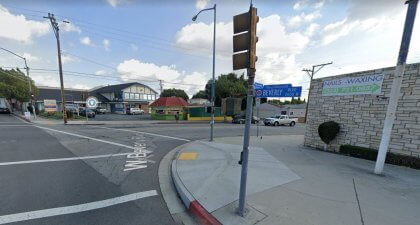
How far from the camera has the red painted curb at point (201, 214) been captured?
9.78 ft

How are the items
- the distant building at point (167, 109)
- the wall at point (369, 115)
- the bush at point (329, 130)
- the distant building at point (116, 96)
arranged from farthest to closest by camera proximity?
the distant building at point (116, 96), the distant building at point (167, 109), the bush at point (329, 130), the wall at point (369, 115)

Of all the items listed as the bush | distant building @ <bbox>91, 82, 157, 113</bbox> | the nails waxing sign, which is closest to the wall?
the nails waxing sign

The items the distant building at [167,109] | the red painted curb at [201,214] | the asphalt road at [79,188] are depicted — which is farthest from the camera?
the distant building at [167,109]

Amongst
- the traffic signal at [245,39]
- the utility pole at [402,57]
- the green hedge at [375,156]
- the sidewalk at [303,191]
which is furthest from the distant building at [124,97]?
the utility pole at [402,57]

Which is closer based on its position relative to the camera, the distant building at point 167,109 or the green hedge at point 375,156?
the green hedge at point 375,156

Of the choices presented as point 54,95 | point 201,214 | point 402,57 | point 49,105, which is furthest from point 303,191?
point 54,95

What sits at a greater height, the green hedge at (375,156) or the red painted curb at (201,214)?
the green hedge at (375,156)

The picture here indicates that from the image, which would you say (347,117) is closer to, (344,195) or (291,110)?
(344,195)

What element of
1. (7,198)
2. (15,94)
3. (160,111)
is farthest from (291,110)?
(15,94)

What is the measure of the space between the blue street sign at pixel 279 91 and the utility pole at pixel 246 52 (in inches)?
297

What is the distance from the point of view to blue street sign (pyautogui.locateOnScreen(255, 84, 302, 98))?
32.6ft

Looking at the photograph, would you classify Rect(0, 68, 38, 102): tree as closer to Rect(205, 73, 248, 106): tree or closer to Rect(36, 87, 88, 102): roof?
Rect(36, 87, 88, 102): roof

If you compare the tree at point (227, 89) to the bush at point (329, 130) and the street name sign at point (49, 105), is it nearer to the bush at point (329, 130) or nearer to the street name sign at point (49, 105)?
the street name sign at point (49, 105)

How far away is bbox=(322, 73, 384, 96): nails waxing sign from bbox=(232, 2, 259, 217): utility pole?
7198 mm
